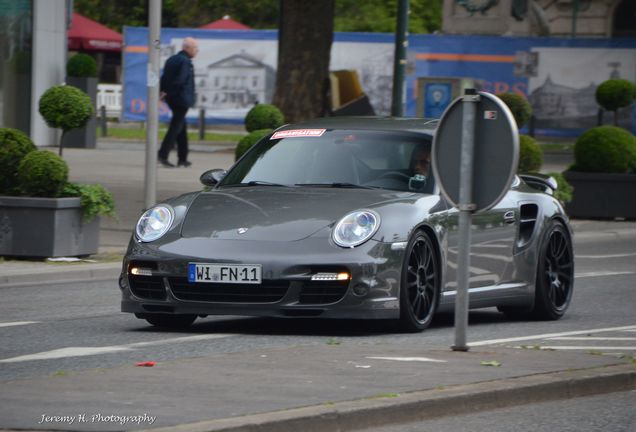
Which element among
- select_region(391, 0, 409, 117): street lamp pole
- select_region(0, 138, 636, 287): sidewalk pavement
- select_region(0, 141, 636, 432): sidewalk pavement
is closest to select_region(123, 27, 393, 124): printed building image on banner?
select_region(0, 138, 636, 287): sidewalk pavement

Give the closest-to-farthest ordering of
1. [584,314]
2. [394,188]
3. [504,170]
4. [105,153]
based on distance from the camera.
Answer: [504,170]
[394,188]
[584,314]
[105,153]

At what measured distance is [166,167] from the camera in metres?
27.4

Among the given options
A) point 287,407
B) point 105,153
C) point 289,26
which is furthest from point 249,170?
point 105,153

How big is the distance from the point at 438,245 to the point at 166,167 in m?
17.5

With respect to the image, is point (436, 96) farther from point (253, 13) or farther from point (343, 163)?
point (253, 13)

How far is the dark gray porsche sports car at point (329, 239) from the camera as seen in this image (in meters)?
9.60

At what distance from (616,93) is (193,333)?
1858cm

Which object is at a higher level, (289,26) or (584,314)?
(289,26)

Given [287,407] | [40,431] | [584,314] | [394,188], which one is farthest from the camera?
[584,314]

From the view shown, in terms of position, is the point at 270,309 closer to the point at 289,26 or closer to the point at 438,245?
the point at 438,245

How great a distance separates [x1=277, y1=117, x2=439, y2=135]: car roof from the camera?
1095 cm

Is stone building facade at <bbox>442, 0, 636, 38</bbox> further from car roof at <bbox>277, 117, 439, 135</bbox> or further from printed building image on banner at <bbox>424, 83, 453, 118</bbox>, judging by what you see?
car roof at <bbox>277, 117, 439, 135</bbox>

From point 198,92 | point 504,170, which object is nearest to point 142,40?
point 198,92

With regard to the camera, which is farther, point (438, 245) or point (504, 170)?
point (438, 245)
